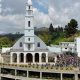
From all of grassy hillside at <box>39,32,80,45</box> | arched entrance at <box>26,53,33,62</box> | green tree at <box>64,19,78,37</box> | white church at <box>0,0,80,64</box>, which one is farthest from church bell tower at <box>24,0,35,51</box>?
grassy hillside at <box>39,32,80,45</box>

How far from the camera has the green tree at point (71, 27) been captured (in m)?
124

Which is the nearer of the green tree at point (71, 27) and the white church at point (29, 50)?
the white church at point (29, 50)

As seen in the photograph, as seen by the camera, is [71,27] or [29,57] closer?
[29,57]

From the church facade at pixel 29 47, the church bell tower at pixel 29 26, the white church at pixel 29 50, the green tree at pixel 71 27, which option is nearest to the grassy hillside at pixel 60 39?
the green tree at pixel 71 27

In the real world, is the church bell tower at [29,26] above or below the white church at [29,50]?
above

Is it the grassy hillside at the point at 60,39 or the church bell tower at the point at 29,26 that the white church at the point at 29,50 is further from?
the grassy hillside at the point at 60,39

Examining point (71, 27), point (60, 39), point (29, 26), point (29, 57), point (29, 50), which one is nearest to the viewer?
point (29, 26)

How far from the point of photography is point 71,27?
128 m

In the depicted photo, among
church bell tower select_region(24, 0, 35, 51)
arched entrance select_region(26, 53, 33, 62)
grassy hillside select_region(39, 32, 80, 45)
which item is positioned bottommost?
arched entrance select_region(26, 53, 33, 62)

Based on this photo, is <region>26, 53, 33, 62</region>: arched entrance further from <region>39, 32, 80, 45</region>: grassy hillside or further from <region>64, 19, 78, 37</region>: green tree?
<region>39, 32, 80, 45</region>: grassy hillside

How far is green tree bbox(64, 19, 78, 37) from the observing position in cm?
12369

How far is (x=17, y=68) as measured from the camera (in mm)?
66000

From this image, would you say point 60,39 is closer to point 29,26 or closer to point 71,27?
point 71,27

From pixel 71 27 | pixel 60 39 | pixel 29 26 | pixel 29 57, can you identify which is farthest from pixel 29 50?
pixel 60 39
